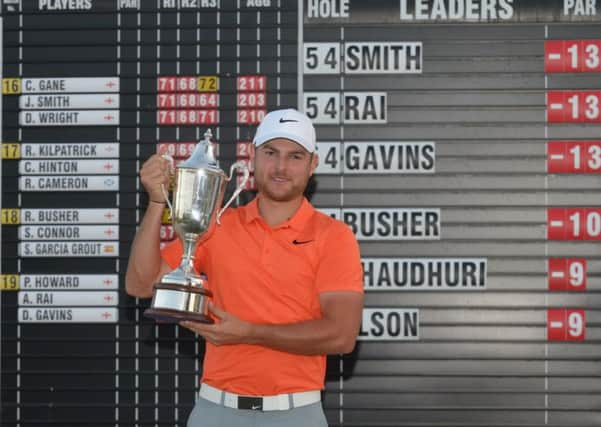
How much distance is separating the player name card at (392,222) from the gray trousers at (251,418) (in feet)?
5.48

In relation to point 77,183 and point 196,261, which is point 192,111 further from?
point 196,261

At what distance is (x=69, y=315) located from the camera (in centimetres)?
420

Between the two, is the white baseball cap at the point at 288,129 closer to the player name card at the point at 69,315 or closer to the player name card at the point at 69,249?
the player name card at the point at 69,249

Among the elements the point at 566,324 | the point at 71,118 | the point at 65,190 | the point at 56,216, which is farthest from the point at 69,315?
the point at 566,324

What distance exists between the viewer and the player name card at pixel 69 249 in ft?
13.8

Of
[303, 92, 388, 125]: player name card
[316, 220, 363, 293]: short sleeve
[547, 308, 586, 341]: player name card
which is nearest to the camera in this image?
[316, 220, 363, 293]: short sleeve

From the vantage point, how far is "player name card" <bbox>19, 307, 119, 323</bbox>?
4.19 metres

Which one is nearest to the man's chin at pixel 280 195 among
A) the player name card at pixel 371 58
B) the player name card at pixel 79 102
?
the player name card at pixel 371 58

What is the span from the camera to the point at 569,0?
4.14 m

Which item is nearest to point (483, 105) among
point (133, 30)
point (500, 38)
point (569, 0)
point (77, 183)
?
point (500, 38)

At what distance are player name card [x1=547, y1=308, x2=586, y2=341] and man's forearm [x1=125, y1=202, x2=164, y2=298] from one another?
2401 millimetres

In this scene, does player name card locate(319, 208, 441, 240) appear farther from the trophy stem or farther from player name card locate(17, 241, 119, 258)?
the trophy stem

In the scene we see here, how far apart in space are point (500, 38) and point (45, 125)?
269 cm

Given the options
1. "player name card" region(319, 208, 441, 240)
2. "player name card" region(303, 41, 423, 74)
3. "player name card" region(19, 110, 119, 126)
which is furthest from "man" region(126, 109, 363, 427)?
"player name card" region(19, 110, 119, 126)
